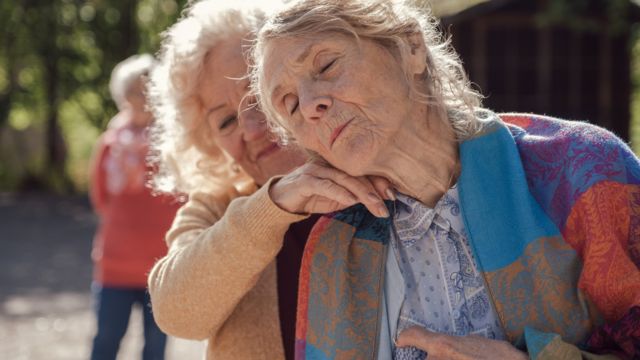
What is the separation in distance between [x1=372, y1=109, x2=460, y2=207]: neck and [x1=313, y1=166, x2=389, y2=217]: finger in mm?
38

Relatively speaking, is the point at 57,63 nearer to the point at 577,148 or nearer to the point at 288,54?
the point at 288,54

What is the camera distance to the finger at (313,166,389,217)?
1.72 meters

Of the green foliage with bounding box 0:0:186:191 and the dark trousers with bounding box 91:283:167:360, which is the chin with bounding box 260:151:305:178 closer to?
the dark trousers with bounding box 91:283:167:360

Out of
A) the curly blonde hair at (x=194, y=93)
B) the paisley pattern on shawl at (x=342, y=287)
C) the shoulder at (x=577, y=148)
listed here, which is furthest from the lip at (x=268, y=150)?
the shoulder at (x=577, y=148)

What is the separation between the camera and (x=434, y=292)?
5.69ft

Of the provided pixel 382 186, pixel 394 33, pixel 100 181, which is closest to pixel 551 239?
pixel 382 186

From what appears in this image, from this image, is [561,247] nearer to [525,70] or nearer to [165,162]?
[165,162]

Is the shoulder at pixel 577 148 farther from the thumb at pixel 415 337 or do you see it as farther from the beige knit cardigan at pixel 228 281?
the beige knit cardigan at pixel 228 281

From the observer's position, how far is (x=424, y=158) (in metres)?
1.71

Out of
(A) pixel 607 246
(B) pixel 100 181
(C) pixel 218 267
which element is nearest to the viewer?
(A) pixel 607 246

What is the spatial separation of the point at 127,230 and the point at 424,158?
356 centimetres

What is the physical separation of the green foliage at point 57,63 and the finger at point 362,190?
15.9m

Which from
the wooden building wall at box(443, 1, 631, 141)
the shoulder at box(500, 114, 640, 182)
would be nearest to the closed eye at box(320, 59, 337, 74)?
the shoulder at box(500, 114, 640, 182)

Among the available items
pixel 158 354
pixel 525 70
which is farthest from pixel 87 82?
pixel 158 354
